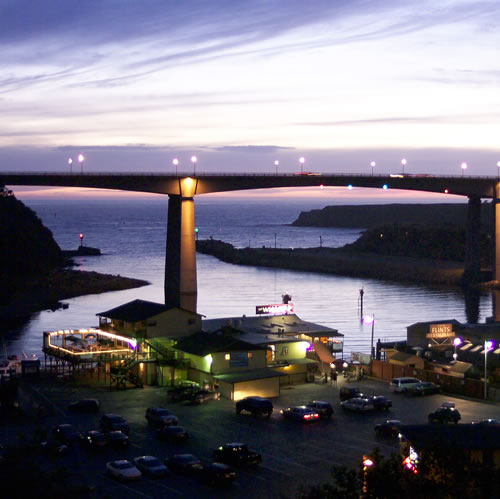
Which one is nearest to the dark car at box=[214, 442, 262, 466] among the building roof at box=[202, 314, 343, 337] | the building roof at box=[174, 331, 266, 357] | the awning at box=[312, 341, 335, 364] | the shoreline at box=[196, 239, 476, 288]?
the building roof at box=[174, 331, 266, 357]

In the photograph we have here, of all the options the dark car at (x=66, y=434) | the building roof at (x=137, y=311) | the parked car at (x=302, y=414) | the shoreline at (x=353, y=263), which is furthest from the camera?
the shoreline at (x=353, y=263)

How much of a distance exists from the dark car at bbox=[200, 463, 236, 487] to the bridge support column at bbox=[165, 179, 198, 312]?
2660cm

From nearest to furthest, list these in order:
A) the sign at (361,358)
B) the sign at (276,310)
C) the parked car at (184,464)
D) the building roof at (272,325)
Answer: the parked car at (184,464)
the sign at (361,358)
the building roof at (272,325)
the sign at (276,310)

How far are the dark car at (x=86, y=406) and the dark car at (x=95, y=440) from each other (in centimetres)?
234

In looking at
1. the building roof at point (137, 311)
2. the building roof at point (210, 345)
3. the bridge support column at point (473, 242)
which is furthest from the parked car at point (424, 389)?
the bridge support column at point (473, 242)

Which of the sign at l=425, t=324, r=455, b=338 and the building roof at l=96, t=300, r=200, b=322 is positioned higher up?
the building roof at l=96, t=300, r=200, b=322

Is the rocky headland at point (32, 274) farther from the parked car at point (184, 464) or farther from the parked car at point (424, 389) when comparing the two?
the parked car at point (184, 464)

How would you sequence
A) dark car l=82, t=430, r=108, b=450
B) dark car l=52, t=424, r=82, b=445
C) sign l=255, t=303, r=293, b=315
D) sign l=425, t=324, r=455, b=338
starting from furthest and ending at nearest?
sign l=255, t=303, r=293, b=315, sign l=425, t=324, r=455, b=338, dark car l=52, t=424, r=82, b=445, dark car l=82, t=430, r=108, b=450

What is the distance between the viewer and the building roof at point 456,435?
9461 mm

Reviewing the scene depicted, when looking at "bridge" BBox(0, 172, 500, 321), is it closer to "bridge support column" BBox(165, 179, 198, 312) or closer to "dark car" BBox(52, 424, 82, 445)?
"bridge support column" BBox(165, 179, 198, 312)

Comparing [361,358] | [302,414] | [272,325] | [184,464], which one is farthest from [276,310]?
[184,464]

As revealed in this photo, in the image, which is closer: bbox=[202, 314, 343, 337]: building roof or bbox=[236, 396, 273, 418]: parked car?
bbox=[236, 396, 273, 418]: parked car

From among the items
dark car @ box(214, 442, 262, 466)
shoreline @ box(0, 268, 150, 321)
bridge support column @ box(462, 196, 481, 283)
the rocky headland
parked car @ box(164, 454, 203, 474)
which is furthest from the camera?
bridge support column @ box(462, 196, 481, 283)

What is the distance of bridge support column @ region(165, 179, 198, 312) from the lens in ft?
125
